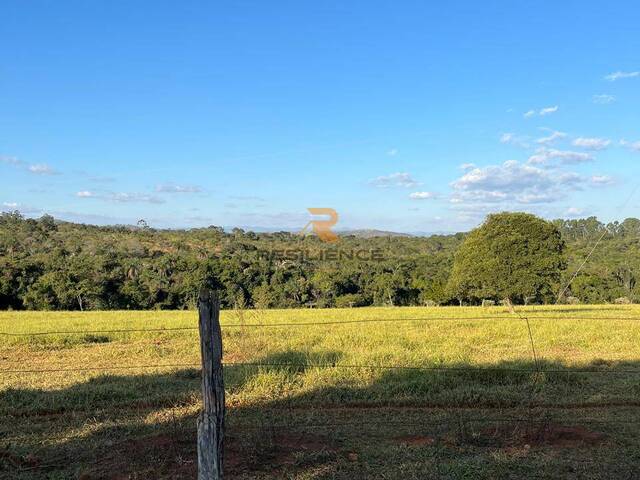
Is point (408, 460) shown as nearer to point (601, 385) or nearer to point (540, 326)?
point (601, 385)

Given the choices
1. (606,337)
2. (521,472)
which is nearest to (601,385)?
(521,472)

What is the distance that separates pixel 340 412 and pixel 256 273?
45.3m

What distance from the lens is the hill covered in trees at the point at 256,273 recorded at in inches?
1682

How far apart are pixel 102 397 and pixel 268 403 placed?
2613 mm

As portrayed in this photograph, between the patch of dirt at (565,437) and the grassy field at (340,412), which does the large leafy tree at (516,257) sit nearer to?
the grassy field at (340,412)

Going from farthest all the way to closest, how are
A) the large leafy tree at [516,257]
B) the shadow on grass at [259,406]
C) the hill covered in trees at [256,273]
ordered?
the hill covered in trees at [256,273] → the large leafy tree at [516,257] → the shadow on grass at [259,406]

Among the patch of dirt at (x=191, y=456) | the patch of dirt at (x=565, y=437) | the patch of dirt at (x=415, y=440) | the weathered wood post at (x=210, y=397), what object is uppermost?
the weathered wood post at (x=210, y=397)

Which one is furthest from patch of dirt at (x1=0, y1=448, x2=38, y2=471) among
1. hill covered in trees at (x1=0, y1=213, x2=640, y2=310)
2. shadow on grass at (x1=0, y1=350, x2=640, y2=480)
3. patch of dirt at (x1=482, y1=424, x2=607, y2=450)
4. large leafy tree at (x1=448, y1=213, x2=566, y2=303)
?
hill covered in trees at (x1=0, y1=213, x2=640, y2=310)

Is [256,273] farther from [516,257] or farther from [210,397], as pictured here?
[210,397]

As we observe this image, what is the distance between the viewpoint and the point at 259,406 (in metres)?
7.62

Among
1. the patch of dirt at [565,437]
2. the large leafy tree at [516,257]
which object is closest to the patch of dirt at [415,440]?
the patch of dirt at [565,437]

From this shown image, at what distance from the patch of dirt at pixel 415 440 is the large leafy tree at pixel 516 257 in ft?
68.8

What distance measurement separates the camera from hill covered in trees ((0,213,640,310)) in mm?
42719

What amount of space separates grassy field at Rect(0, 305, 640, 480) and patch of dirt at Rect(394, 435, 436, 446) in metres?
0.01
